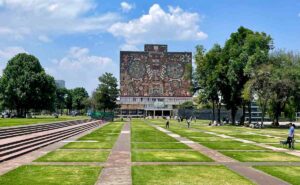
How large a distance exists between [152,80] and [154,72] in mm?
3944

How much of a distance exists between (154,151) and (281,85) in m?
40.5

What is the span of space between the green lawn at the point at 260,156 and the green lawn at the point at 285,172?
2.63 m

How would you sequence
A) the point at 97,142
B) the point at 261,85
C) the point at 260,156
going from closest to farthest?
the point at 260,156
the point at 97,142
the point at 261,85

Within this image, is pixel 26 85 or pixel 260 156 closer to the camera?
pixel 260 156

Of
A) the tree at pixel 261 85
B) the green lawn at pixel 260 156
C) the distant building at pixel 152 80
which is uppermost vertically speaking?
the distant building at pixel 152 80

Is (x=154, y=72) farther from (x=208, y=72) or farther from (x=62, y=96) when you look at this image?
(x=208, y=72)

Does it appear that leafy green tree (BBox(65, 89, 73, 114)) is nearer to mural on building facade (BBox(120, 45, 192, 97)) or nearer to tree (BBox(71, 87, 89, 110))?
tree (BBox(71, 87, 89, 110))

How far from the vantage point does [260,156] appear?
2345 cm

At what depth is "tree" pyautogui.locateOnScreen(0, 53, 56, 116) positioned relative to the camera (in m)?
86.6

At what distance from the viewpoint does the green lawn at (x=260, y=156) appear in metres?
22.0

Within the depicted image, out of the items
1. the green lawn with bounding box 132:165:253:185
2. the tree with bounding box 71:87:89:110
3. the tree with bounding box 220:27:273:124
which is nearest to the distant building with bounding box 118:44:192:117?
the tree with bounding box 71:87:89:110

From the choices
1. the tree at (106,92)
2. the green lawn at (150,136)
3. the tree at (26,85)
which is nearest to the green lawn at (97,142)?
the green lawn at (150,136)

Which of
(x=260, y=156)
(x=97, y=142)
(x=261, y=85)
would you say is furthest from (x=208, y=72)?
(x=260, y=156)

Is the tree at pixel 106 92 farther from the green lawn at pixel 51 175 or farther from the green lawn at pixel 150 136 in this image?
the green lawn at pixel 51 175
